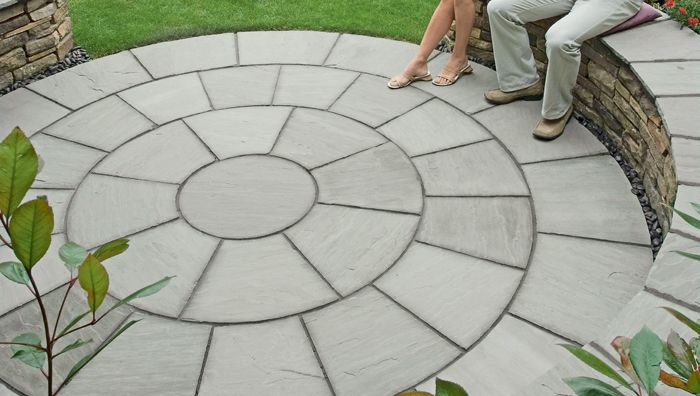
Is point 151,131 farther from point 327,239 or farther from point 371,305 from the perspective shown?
point 371,305

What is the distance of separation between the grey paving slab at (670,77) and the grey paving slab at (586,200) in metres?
0.48

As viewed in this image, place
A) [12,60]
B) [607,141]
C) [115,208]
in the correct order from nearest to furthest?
[115,208] < [607,141] < [12,60]

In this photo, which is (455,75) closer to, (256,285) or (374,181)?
(374,181)

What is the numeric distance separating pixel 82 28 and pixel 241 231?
116 inches

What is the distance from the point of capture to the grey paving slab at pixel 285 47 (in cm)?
511

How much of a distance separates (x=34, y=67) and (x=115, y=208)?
1.82 metres

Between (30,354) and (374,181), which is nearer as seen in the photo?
(30,354)

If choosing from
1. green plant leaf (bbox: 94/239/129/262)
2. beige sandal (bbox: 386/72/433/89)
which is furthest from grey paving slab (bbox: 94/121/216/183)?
green plant leaf (bbox: 94/239/129/262)

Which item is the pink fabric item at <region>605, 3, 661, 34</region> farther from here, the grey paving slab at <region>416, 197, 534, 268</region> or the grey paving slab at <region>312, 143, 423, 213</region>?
the grey paving slab at <region>312, 143, 423, 213</region>

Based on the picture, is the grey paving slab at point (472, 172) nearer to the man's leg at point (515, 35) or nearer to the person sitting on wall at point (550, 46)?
the person sitting on wall at point (550, 46)

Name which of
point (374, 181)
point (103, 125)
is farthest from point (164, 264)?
point (103, 125)

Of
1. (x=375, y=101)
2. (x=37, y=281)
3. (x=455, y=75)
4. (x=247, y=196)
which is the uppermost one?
(x=455, y=75)

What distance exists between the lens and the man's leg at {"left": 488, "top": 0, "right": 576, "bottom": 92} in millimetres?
4234

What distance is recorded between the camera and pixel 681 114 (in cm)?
356
